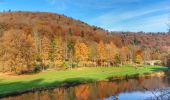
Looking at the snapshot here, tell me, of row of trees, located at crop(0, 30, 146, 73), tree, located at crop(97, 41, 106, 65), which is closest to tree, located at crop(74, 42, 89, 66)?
row of trees, located at crop(0, 30, 146, 73)

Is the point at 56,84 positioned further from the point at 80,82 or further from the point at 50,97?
the point at 50,97

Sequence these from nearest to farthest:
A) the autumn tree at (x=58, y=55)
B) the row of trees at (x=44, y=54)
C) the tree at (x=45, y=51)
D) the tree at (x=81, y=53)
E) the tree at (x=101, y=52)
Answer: the row of trees at (x=44, y=54) < the tree at (x=45, y=51) < the autumn tree at (x=58, y=55) < the tree at (x=81, y=53) < the tree at (x=101, y=52)

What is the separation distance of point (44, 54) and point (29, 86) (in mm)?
40808

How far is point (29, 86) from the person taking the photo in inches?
2334

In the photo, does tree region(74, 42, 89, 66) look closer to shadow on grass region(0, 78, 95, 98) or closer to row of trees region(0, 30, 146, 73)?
row of trees region(0, 30, 146, 73)

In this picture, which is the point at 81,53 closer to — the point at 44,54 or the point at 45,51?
the point at 45,51

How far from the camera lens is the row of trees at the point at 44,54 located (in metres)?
80.7

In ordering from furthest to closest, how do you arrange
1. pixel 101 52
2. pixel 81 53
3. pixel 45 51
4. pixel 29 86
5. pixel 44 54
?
pixel 101 52 → pixel 81 53 → pixel 45 51 → pixel 44 54 → pixel 29 86

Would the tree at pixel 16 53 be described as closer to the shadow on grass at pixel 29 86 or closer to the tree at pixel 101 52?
the shadow on grass at pixel 29 86

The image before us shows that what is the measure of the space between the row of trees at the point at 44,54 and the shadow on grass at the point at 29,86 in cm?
1653

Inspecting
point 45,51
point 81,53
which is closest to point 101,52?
point 81,53

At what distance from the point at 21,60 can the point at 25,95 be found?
30971mm

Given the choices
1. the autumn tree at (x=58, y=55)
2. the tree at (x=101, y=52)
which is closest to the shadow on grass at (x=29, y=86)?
the autumn tree at (x=58, y=55)

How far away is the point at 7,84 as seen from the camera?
199ft
